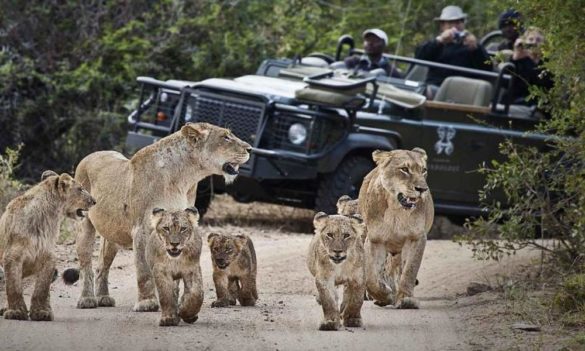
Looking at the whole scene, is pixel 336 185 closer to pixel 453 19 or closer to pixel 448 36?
pixel 448 36

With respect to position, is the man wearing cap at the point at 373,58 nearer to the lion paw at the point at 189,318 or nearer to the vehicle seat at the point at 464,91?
the vehicle seat at the point at 464,91

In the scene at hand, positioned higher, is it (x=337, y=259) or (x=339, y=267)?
(x=337, y=259)

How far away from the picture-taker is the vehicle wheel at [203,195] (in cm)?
1644

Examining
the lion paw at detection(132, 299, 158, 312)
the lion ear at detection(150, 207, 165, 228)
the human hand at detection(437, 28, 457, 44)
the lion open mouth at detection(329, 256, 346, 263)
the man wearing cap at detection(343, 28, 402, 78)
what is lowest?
the lion paw at detection(132, 299, 158, 312)

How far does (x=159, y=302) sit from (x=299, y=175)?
5.44 m

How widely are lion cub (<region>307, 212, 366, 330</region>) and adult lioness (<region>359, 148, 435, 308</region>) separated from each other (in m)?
1.08

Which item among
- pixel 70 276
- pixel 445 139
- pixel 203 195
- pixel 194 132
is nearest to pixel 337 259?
pixel 194 132

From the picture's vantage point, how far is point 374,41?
1806 cm

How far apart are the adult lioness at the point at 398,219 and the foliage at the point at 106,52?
8317 mm

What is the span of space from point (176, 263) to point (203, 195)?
Result: 694cm

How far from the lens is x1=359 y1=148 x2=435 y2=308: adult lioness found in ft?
36.4

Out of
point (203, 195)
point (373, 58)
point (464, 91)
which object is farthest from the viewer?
A: point (373, 58)

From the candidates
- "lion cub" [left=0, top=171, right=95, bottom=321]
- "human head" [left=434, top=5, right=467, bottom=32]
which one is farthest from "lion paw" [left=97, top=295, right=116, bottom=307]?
"human head" [left=434, top=5, right=467, bottom=32]

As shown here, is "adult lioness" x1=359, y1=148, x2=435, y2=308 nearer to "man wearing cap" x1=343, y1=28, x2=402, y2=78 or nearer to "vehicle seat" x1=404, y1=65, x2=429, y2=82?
"man wearing cap" x1=343, y1=28, x2=402, y2=78
